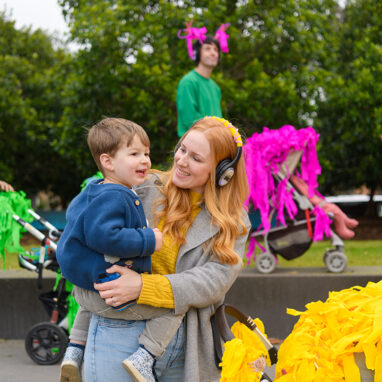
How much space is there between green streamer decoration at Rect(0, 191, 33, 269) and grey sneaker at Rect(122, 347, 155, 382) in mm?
2707

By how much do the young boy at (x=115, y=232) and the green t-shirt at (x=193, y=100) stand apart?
3338mm

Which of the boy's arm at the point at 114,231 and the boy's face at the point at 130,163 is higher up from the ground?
the boy's face at the point at 130,163

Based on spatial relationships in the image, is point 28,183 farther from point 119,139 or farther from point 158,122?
point 119,139

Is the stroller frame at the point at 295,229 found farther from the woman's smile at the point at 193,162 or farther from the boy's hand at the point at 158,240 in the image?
the boy's hand at the point at 158,240

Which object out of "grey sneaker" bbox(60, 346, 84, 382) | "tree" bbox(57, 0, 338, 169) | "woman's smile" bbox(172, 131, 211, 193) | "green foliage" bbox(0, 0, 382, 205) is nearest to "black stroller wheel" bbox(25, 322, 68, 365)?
"grey sneaker" bbox(60, 346, 84, 382)

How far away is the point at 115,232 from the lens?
1.96m

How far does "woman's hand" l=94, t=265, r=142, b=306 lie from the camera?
6.60 ft

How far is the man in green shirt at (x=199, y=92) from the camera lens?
551 cm

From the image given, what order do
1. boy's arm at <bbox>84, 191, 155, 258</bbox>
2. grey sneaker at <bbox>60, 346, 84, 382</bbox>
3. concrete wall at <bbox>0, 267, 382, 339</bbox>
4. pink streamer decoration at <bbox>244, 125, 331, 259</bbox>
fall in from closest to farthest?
boy's arm at <bbox>84, 191, 155, 258</bbox> → grey sneaker at <bbox>60, 346, 84, 382</bbox> → concrete wall at <bbox>0, 267, 382, 339</bbox> → pink streamer decoration at <bbox>244, 125, 331, 259</bbox>

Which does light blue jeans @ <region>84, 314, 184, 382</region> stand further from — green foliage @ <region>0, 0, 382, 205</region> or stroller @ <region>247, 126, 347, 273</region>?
green foliage @ <region>0, 0, 382, 205</region>

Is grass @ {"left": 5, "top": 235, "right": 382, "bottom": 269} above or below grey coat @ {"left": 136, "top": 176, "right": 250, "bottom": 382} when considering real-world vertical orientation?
below

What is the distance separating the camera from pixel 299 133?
5539mm

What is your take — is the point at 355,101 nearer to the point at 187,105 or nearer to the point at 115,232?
the point at 187,105

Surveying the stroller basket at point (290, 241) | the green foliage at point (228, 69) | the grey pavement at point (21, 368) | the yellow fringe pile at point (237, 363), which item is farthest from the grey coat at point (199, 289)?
the green foliage at point (228, 69)
